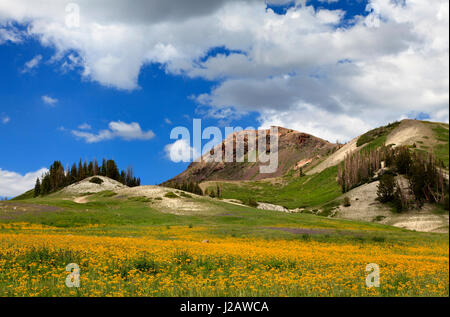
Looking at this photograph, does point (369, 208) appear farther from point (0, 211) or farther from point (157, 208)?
point (0, 211)

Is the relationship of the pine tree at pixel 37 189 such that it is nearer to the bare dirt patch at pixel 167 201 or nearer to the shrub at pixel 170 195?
the bare dirt patch at pixel 167 201

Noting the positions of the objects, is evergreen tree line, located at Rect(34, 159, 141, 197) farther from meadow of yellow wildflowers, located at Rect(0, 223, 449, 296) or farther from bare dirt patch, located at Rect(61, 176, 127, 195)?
meadow of yellow wildflowers, located at Rect(0, 223, 449, 296)

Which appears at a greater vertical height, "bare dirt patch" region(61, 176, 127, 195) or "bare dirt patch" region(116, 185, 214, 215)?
"bare dirt patch" region(61, 176, 127, 195)

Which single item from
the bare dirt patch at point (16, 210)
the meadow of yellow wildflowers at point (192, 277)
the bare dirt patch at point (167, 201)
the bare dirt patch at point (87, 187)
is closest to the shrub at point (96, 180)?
the bare dirt patch at point (87, 187)

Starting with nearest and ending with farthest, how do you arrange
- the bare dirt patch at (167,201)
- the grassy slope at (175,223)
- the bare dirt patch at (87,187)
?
1. the grassy slope at (175,223)
2. the bare dirt patch at (167,201)
3. the bare dirt patch at (87,187)

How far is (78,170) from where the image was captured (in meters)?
161

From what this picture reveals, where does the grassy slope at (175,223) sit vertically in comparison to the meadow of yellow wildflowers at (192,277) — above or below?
below

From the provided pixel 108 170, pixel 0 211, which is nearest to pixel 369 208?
pixel 0 211

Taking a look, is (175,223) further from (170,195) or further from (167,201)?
(170,195)

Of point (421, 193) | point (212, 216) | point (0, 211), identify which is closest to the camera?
point (421, 193)

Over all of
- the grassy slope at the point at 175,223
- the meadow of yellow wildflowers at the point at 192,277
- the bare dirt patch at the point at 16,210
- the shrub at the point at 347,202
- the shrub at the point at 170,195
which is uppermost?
the shrub at the point at 170,195

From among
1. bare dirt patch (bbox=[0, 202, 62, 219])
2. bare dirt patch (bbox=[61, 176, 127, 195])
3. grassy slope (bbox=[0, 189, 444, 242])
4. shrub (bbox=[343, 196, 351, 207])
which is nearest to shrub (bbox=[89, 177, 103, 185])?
bare dirt patch (bbox=[61, 176, 127, 195])
